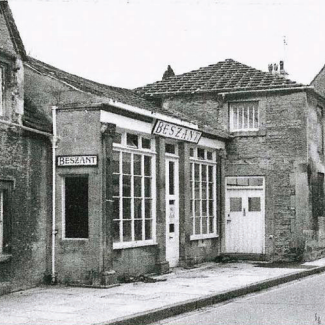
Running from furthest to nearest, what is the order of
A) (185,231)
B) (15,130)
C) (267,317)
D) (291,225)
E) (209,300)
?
1. (291,225)
2. (185,231)
3. (15,130)
4. (209,300)
5. (267,317)

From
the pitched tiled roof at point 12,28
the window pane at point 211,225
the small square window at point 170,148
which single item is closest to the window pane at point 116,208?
the small square window at point 170,148

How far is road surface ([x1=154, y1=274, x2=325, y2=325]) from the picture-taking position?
10.3 meters

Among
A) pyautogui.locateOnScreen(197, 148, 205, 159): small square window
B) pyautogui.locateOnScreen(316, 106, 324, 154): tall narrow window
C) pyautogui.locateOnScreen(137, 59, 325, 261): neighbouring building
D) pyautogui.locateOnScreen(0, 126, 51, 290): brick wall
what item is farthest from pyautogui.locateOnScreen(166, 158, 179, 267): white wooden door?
pyautogui.locateOnScreen(316, 106, 324, 154): tall narrow window

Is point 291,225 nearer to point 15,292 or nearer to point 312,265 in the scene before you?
point 312,265

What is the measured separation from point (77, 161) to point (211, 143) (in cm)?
672

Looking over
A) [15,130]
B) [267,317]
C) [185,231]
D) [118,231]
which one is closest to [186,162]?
[185,231]

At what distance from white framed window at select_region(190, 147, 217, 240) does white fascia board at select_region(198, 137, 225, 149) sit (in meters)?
0.21

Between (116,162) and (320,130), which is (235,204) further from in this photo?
(116,162)

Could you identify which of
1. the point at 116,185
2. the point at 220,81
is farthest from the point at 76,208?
→ the point at 220,81

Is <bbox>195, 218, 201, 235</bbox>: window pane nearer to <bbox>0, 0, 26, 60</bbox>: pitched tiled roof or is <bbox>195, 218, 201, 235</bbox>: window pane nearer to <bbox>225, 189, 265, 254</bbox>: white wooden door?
<bbox>225, 189, 265, 254</bbox>: white wooden door

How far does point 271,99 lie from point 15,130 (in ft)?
32.1

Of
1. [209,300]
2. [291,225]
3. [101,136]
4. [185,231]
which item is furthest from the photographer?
[291,225]

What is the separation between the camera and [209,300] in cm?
1233

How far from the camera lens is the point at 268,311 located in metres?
11.2
